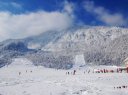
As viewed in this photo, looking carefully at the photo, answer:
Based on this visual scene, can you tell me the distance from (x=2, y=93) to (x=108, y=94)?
43.3ft

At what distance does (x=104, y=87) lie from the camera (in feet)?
128

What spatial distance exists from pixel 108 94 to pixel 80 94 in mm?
3404

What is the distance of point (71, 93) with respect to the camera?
113 feet

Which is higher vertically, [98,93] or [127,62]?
[127,62]

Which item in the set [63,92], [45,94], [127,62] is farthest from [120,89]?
[127,62]

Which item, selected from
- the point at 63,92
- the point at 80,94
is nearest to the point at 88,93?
the point at 80,94

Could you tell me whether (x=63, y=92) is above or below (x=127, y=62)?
below

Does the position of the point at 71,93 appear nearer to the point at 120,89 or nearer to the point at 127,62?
the point at 120,89

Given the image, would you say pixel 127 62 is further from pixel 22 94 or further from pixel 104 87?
pixel 22 94

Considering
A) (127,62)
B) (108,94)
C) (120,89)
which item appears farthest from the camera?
(127,62)

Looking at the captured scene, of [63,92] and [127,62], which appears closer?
[63,92]

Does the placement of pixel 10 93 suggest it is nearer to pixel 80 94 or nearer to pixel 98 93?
pixel 80 94

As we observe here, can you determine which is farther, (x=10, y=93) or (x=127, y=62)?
(x=127, y=62)

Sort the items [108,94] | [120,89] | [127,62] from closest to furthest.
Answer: [108,94], [120,89], [127,62]
